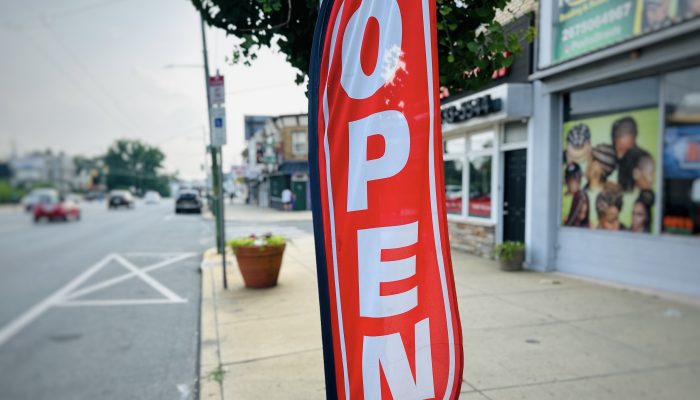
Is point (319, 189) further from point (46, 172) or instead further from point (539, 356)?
point (539, 356)

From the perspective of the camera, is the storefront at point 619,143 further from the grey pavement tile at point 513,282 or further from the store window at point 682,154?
the grey pavement tile at point 513,282

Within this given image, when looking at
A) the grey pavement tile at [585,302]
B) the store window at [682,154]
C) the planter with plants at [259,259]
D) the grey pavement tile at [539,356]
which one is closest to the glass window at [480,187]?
the grey pavement tile at [585,302]

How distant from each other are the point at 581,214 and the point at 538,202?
2.40 feet

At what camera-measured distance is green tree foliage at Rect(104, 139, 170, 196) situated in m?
1.43

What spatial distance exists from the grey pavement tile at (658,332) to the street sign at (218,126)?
210 inches

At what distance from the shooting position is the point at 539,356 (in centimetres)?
371

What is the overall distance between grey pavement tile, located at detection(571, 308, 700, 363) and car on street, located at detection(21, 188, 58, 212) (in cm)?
452

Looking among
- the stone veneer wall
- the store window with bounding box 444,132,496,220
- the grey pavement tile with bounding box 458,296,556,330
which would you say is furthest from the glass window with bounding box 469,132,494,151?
the grey pavement tile with bounding box 458,296,556,330

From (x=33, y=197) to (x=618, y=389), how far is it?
3683 mm

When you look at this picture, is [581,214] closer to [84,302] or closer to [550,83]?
[550,83]

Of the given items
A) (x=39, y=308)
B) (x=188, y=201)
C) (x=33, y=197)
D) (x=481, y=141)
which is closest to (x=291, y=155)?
(x=188, y=201)

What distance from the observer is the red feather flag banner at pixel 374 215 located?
171 cm

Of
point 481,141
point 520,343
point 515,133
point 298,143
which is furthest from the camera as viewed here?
point 298,143

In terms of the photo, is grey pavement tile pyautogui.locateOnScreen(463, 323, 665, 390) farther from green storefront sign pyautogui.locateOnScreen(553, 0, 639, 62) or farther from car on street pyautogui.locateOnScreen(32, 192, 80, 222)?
green storefront sign pyautogui.locateOnScreen(553, 0, 639, 62)
